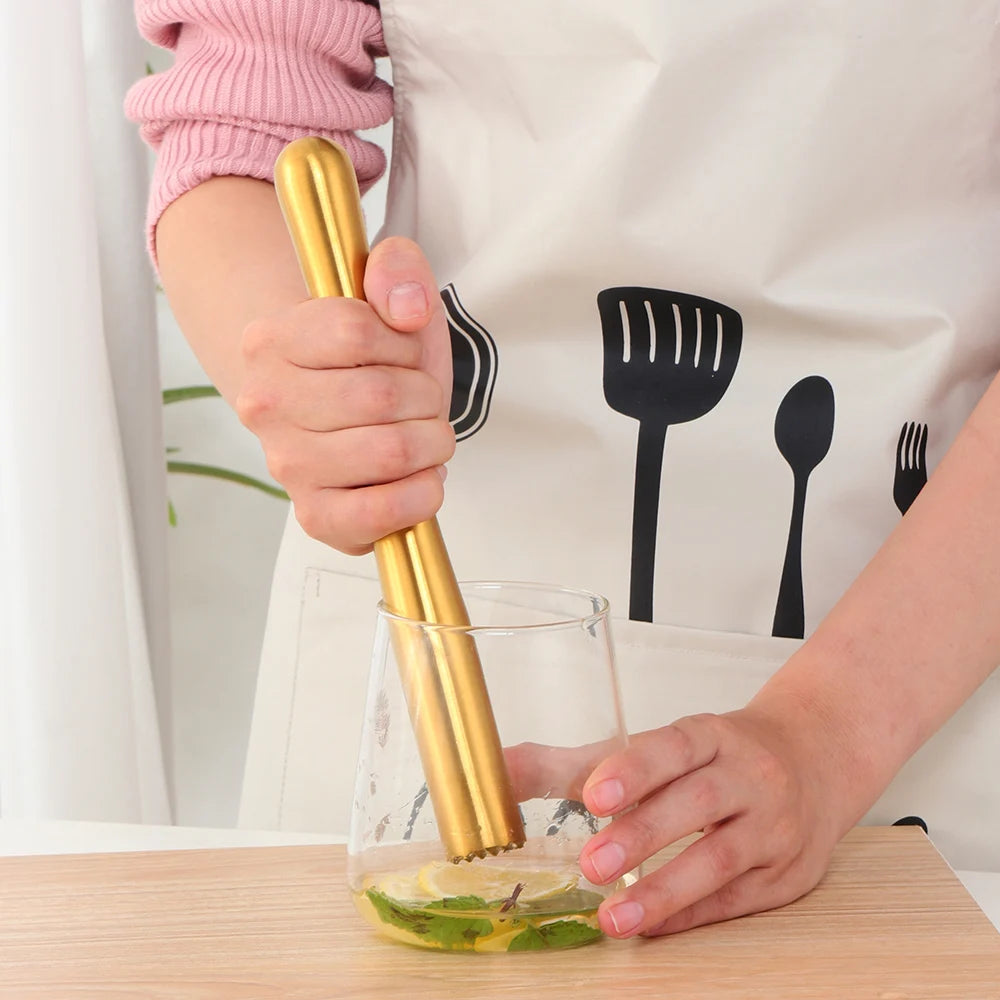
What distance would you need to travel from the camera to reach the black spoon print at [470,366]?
638 mm

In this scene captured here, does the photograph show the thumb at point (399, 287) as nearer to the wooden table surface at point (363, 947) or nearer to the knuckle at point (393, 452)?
the knuckle at point (393, 452)

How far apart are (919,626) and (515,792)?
23 centimetres

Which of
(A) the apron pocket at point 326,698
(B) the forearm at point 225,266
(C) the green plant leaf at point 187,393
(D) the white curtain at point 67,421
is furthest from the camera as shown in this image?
(C) the green plant leaf at point 187,393

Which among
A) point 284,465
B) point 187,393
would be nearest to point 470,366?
point 284,465

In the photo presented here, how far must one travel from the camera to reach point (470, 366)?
64cm

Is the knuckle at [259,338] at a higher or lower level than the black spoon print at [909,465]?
higher

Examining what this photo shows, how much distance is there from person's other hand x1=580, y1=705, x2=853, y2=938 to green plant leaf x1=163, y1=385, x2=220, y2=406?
924mm

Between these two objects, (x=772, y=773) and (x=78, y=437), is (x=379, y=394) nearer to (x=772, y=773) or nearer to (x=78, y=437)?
(x=772, y=773)

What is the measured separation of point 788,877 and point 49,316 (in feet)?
2.05

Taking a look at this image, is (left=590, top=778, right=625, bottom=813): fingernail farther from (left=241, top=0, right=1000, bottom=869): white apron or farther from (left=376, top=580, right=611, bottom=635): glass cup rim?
(left=241, top=0, right=1000, bottom=869): white apron

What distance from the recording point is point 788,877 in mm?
422

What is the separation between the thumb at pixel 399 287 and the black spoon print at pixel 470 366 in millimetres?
237

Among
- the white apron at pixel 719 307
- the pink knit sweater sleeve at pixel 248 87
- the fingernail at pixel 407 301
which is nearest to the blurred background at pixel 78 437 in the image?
the pink knit sweater sleeve at pixel 248 87

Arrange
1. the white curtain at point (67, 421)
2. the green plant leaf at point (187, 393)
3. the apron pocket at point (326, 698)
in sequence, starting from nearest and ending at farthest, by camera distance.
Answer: the apron pocket at point (326, 698), the white curtain at point (67, 421), the green plant leaf at point (187, 393)
